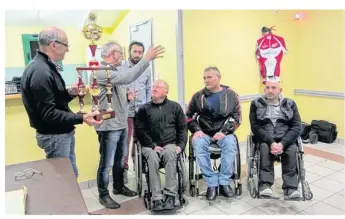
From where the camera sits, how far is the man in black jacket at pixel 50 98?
1611 millimetres

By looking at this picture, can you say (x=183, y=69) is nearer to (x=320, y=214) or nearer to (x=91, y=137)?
(x=91, y=137)

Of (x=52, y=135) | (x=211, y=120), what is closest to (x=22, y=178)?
(x=52, y=135)

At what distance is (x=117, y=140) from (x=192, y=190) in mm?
760

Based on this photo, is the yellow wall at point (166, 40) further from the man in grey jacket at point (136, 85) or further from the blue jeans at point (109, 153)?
the blue jeans at point (109, 153)

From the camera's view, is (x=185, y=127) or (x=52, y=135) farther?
(x=185, y=127)

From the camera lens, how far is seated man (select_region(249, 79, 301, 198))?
90.0 inches

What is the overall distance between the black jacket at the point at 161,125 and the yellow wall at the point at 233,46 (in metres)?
0.93

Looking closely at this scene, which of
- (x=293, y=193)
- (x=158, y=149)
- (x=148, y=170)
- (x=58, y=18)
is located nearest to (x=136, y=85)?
(x=158, y=149)

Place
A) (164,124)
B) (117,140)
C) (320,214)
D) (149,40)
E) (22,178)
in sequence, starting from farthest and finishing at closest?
(149,40)
(164,124)
(117,140)
(320,214)
(22,178)

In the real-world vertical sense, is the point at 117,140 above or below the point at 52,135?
below

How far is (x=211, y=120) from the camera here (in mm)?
2562

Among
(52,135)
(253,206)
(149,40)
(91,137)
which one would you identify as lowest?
(253,206)

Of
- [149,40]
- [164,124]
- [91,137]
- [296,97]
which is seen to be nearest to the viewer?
[164,124]

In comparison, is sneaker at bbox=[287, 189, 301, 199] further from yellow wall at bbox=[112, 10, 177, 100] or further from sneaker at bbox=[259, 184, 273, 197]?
yellow wall at bbox=[112, 10, 177, 100]
